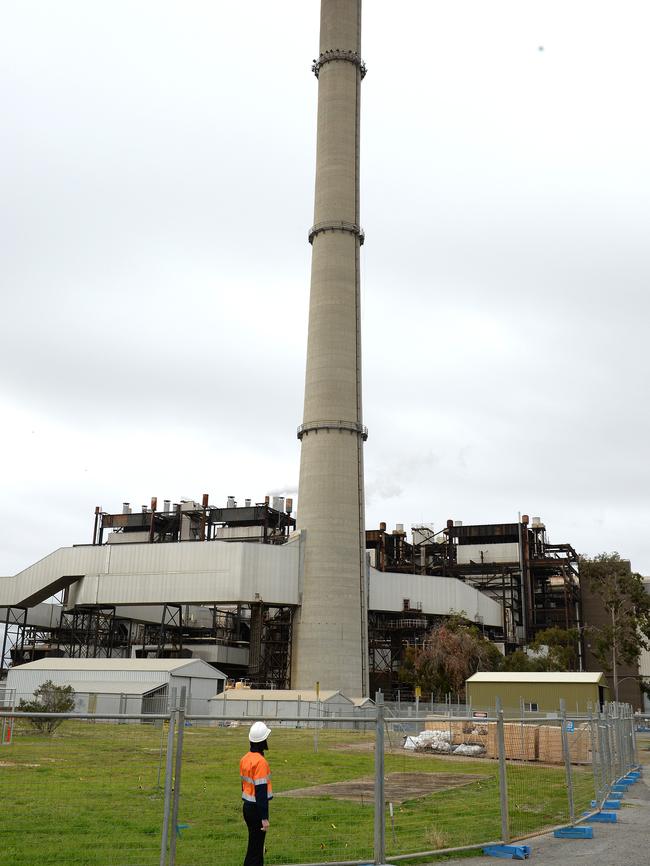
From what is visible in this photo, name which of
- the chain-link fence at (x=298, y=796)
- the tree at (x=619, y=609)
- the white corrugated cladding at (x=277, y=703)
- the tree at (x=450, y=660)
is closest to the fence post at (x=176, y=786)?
the chain-link fence at (x=298, y=796)

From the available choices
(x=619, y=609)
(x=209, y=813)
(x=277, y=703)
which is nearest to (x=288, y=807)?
(x=209, y=813)

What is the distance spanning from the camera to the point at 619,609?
252 feet

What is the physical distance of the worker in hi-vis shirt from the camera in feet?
32.1

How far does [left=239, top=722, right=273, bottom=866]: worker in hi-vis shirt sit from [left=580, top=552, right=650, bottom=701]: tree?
220ft

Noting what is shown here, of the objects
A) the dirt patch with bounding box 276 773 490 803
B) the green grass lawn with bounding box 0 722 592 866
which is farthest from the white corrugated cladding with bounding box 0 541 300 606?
the dirt patch with bounding box 276 773 490 803

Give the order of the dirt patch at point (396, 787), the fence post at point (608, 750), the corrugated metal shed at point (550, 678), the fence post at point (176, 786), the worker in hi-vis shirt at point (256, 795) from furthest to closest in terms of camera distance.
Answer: the corrugated metal shed at point (550, 678) < the fence post at point (608, 750) < the dirt patch at point (396, 787) < the worker in hi-vis shirt at point (256, 795) < the fence post at point (176, 786)

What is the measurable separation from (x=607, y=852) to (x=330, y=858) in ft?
13.4

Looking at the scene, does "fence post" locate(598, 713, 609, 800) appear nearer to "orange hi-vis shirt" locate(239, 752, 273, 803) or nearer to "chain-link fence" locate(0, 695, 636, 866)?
"chain-link fence" locate(0, 695, 636, 866)

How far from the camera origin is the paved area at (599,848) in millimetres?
11916

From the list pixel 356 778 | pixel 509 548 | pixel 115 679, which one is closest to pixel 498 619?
pixel 509 548

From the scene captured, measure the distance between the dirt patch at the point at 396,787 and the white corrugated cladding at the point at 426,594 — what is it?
157 feet

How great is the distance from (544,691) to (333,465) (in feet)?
70.4

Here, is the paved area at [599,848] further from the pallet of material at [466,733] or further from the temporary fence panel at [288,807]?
the pallet of material at [466,733]

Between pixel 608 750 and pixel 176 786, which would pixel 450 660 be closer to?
pixel 608 750
